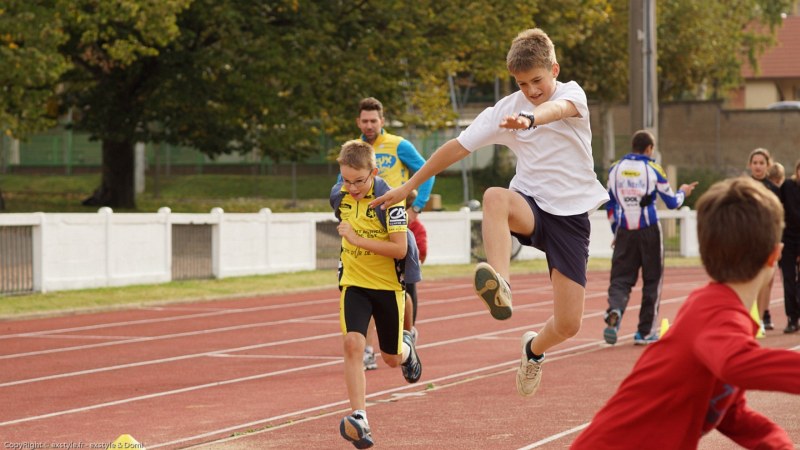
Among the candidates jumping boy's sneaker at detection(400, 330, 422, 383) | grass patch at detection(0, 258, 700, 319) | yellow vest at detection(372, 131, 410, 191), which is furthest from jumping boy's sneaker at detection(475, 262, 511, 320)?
grass patch at detection(0, 258, 700, 319)

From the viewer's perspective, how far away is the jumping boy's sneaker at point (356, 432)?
779cm

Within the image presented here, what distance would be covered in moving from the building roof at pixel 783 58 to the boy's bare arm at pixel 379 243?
226ft

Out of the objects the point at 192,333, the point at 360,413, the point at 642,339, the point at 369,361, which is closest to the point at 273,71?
the point at 192,333

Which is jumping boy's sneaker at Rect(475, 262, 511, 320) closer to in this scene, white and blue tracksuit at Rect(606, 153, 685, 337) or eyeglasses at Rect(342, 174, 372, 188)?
eyeglasses at Rect(342, 174, 372, 188)

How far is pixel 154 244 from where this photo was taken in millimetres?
22641

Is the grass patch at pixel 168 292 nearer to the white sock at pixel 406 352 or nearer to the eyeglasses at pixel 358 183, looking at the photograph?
the white sock at pixel 406 352

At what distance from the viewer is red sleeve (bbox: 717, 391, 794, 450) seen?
4023 millimetres

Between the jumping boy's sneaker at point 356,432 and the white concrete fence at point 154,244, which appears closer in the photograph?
the jumping boy's sneaker at point 356,432

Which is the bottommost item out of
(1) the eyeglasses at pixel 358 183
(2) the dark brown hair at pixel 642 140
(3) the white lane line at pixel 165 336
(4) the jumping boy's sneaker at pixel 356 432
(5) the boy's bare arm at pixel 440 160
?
(3) the white lane line at pixel 165 336

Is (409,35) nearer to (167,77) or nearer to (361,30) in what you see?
(361,30)

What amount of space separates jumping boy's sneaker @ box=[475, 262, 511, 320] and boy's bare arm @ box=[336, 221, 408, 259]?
4.60ft

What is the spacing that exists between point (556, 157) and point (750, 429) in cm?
376

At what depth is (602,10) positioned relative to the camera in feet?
133

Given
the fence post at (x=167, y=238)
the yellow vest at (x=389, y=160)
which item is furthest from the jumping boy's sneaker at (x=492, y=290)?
the fence post at (x=167, y=238)
